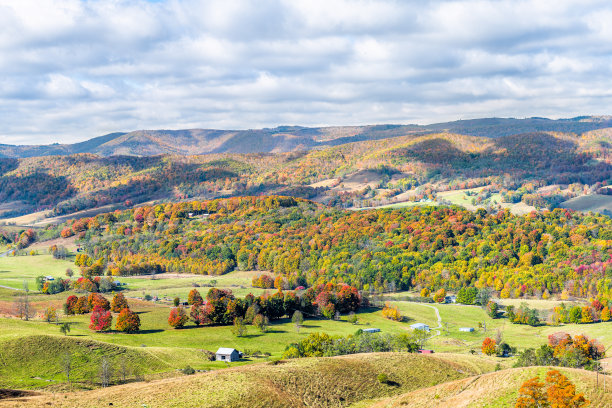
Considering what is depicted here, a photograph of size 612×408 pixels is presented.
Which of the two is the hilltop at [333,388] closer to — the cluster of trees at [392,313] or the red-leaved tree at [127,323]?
the red-leaved tree at [127,323]

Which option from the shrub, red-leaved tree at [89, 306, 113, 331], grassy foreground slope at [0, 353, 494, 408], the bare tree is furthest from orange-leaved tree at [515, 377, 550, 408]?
red-leaved tree at [89, 306, 113, 331]

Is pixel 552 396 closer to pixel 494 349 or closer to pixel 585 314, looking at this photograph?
pixel 494 349

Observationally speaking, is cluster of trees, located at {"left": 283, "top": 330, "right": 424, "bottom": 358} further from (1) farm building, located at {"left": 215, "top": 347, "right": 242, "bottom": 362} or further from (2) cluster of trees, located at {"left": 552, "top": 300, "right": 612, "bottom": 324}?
(2) cluster of trees, located at {"left": 552, "top": 300, "right": 612, "bottom": 324}

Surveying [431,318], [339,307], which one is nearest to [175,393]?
[339,307]

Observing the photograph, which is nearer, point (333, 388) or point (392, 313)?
point (333, 388)

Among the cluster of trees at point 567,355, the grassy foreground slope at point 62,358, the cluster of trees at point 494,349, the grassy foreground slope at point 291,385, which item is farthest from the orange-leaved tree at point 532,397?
the cluster of trees at point 494,349

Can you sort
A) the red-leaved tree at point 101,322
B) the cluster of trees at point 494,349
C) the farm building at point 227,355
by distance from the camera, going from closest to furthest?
the farm building at point 227,355 < the cluster of trees at point 494,349 < the red-leaved tree at point 101,322

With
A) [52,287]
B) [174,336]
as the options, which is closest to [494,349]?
[174,336]

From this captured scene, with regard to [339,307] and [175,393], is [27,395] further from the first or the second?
[339,307]
